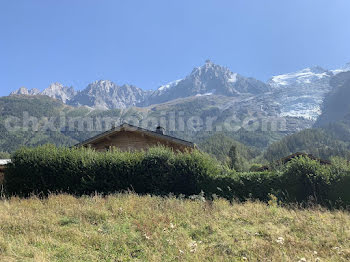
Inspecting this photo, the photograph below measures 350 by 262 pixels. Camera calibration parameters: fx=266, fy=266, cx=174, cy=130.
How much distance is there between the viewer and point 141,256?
582 centimetres

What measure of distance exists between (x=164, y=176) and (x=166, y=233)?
21.6ft

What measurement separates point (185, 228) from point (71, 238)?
3.11 meters

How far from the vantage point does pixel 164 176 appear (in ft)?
44.8

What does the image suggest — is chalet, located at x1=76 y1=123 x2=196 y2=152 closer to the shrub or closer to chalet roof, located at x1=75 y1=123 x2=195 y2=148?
chalet roof, located at x1=75 y1=123 x2=195 y2=148

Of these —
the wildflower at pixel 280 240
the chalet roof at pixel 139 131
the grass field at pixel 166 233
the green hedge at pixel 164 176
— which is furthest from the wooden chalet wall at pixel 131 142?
the wildflower at pixel 280 240

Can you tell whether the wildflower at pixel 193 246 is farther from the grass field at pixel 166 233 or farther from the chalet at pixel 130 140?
the chalet at pixel 130 140

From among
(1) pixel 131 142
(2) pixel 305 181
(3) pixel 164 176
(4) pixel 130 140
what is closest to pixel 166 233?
(3) pixel 164 176

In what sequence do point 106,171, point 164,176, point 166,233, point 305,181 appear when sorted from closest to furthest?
point 166,233 < point 305,181 < point 164,176 < point 106,171

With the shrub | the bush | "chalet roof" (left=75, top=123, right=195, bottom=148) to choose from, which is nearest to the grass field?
the shrub

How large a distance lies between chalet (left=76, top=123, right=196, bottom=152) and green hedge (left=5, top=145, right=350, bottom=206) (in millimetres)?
5371

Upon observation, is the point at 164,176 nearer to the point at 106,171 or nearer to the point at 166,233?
the point at 106,171

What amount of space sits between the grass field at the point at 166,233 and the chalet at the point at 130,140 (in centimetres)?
1029

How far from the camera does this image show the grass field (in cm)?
575

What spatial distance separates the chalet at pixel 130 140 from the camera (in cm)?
2042
